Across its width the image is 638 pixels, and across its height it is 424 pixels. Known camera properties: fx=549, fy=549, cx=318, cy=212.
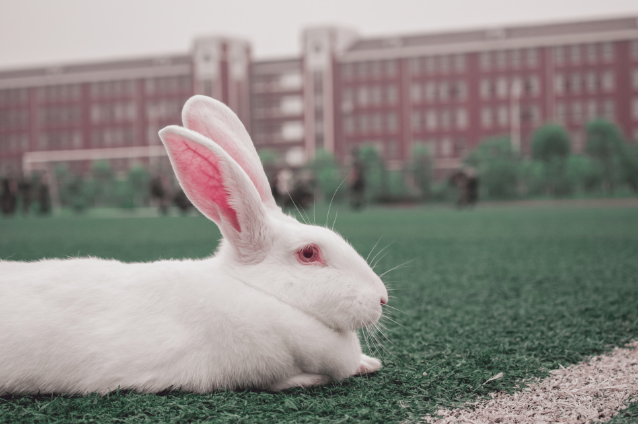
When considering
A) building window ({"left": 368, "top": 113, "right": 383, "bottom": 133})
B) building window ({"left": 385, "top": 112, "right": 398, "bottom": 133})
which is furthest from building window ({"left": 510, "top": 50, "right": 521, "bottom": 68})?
building window ({"left": 368, "top": 113, "right": 383, "bottom": 133})

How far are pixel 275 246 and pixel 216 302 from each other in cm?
23

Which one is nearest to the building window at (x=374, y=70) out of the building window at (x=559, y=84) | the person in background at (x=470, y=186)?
the building window at (x=559, y=84)

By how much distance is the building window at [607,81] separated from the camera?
57.7 metres

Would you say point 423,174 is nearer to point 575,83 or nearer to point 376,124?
point 376,124

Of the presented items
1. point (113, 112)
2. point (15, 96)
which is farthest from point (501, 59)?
point (15, 96)

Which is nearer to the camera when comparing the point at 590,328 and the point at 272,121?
the point at 590,328

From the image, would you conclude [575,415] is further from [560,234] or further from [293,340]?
[560,234]

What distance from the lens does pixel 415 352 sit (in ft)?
7.01

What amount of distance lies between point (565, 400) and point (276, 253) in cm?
93

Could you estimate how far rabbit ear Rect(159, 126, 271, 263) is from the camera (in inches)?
57.3

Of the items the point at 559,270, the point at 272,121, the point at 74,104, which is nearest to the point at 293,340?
the point at 559,270

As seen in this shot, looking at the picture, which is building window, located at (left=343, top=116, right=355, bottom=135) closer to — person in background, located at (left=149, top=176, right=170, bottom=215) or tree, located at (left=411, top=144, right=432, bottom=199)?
tree, located at (left=411, top=144, right=432, bottom=199)

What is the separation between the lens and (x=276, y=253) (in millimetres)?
1623

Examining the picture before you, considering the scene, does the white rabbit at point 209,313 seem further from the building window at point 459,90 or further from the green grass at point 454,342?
the building window at point 459,90
